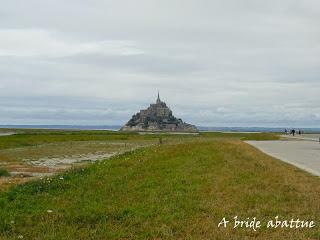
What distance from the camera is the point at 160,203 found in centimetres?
1352

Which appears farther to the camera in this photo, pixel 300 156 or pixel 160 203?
pixel 300 156

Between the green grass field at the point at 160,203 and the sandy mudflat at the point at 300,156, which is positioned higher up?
the sandy mudflat at the point at 300,156

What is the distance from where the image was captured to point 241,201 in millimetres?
13633

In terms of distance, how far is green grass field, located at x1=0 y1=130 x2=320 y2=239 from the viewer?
1057 cm

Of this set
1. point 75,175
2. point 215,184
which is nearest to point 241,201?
point 215,184

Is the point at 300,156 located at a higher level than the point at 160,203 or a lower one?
higher

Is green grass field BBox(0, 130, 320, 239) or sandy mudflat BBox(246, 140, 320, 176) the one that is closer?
green grass field BBox(0, 130, 320, 239)

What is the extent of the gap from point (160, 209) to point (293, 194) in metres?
4.18

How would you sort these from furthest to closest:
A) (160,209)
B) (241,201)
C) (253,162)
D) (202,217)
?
(253,162), (241,201), (160,209), (202,217)

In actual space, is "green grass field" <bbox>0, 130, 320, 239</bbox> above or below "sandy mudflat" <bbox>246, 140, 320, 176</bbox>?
below

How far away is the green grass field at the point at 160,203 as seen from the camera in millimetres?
10568

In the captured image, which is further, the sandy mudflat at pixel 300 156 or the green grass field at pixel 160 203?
the sandy mudflat at pixel 300 156

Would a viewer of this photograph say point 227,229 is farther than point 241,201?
No

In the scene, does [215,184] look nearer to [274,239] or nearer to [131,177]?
[131,177]
